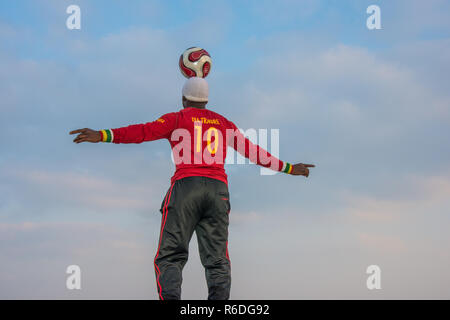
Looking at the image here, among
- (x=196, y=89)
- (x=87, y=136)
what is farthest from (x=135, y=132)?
(x=196, y=89)

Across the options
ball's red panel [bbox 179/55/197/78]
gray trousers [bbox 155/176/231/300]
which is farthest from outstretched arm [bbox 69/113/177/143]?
ball's red panel [bbox 179/55/197/78]

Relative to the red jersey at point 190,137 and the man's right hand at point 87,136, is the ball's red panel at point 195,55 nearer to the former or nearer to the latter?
the red jersey at point 190,137

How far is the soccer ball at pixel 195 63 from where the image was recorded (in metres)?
7.44

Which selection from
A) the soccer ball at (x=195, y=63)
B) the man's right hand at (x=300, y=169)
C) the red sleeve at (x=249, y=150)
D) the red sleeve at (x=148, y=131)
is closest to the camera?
the red sleeve at (x=148, y=131)

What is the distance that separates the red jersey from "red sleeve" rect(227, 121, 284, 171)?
9.2 inches

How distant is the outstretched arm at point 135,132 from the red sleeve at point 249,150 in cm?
95

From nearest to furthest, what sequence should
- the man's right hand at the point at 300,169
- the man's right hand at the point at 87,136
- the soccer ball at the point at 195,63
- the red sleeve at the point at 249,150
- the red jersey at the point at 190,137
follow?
the man's right hand at the point at 87,136 < the red jersey at the point at 190,137 < the red sleeve at the point at 249,150 < the soccer ball at the point at 195,63 < the man's right hand at the point at 300,169

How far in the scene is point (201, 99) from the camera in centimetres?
694

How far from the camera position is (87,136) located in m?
5.99

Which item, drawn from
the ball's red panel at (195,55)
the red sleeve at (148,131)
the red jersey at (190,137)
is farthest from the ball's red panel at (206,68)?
the red sleeve at (148,131)

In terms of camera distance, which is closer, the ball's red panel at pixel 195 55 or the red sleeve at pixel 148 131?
the red sleeve at pixel 148 131

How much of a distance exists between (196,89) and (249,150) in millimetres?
1165
